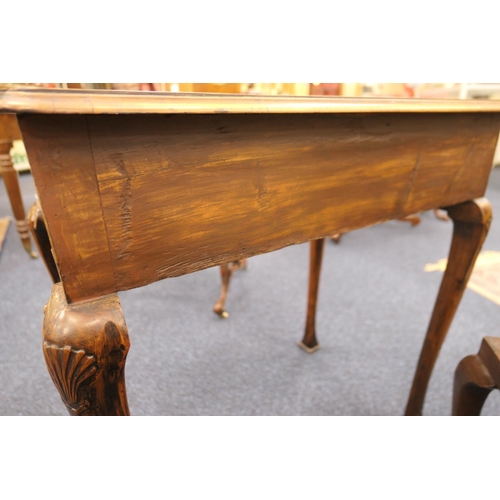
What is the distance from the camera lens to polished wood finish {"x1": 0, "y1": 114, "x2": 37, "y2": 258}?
4.88 ft

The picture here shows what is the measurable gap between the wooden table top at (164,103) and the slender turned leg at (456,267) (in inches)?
14.6

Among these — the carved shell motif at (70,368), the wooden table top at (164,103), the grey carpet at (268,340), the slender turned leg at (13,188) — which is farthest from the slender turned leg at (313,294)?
the slender turned leg at (13,188)

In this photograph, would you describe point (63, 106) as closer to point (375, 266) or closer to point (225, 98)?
point (225, 98)

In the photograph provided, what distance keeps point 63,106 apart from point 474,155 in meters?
0.64

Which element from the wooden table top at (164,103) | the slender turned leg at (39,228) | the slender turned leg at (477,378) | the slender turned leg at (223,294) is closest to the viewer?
the wooden table top at (164,103)

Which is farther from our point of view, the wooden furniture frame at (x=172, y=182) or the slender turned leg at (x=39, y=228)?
the slender turned leg at (x=39, y=228)

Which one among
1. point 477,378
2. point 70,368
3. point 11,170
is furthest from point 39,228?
point 11,170

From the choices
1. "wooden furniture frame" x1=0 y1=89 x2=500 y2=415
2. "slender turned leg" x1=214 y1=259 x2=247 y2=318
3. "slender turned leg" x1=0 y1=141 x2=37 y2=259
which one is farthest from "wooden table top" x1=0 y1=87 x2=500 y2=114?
"slender turned leg" x1=0 y1=141 x2=37 y2=259

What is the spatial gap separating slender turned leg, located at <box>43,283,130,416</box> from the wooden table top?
187 mm

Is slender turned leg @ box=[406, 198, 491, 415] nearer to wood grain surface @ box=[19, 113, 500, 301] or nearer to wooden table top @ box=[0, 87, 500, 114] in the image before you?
wood grain surface @ box=[19, 113, 500, 301]

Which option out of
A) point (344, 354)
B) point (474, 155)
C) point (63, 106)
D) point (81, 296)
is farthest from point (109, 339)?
point (344, 354)

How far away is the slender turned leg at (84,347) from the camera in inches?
13.9

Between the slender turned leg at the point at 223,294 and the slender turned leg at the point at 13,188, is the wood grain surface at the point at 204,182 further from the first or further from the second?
the slender turned leg at the point at 13,188

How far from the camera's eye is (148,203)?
14.2 inches
